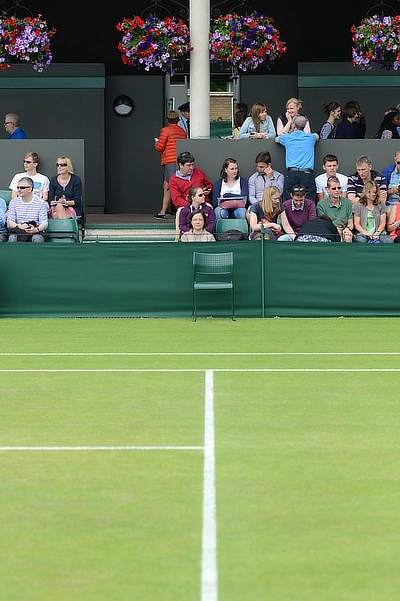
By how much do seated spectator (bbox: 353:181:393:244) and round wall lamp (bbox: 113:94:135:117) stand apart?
809cm

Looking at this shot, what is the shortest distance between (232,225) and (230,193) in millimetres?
687

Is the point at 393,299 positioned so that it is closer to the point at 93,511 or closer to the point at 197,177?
the point at 197,177

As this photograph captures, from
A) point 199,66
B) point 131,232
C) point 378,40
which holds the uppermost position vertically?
point 378,40

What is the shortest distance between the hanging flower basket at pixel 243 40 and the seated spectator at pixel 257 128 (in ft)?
2.68

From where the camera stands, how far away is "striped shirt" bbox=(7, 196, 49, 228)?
715 inches

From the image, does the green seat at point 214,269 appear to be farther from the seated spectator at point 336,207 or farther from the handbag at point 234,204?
the seated spectator at point 336,207

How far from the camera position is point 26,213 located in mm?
18203

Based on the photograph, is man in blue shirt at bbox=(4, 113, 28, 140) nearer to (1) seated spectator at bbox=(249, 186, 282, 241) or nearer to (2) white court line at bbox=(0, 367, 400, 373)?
(1) seated spectator at bbox=(249, 186, 282, 241)

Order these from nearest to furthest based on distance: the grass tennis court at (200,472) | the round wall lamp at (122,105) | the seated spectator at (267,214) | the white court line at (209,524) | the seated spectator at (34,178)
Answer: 1. the white court line at (209,524)
2. the grass tennis court at (200,472)
3. the seated spectator at (267,214)
4. the seated spectator at (34,178)
5. the round wall lamp at (122,105)

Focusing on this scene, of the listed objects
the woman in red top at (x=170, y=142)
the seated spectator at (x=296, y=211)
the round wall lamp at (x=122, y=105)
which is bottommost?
the seated spectator at (x=296, y=211)

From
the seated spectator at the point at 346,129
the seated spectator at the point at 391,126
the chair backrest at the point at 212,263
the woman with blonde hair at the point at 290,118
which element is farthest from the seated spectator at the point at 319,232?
the seated spectator at the point at 391,126

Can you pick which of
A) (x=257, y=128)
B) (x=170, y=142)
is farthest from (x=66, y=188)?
(x=257, y=128)

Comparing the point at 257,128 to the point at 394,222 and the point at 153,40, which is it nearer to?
the point at 153,40

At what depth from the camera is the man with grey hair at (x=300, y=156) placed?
62.2 ft
